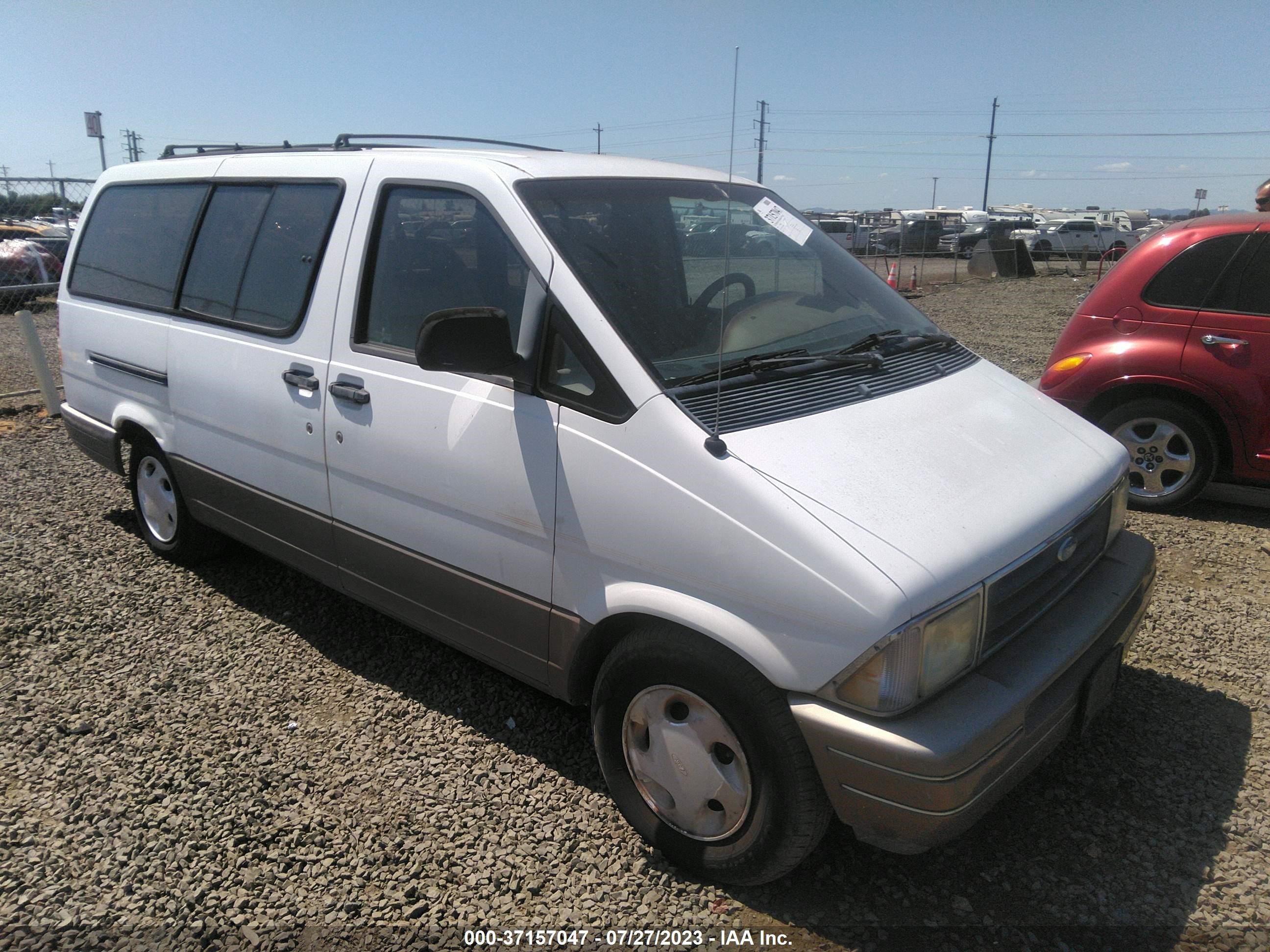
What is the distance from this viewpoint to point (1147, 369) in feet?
17.4

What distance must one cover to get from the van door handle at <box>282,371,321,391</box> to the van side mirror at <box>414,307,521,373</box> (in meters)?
0.92

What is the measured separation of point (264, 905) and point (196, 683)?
142 centimetres

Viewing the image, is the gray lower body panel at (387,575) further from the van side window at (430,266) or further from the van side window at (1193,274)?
the van side window at (1193,274)

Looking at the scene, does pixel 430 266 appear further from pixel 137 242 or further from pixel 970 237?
pixel 970 237

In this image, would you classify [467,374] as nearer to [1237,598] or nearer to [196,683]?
[196,683]

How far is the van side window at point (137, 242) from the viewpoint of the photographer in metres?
4.21

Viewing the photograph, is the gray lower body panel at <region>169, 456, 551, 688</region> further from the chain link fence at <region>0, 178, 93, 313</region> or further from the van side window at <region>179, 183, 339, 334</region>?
the chain link fence at <region>0, 178, 93, 313</region>

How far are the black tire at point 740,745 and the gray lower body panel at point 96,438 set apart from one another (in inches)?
139

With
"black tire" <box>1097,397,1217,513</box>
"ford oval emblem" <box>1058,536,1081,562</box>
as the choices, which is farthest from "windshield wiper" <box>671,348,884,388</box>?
"black tire" <box>1097,397,1217,513</box>

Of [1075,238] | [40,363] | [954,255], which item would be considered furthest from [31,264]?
[1075,238]

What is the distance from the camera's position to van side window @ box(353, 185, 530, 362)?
9.36ft

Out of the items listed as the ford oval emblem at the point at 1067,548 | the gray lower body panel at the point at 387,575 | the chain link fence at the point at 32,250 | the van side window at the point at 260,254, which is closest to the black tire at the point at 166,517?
the gray lower body panel at the point at 387,575

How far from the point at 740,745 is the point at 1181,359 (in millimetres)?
4358

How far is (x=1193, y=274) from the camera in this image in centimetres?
526
